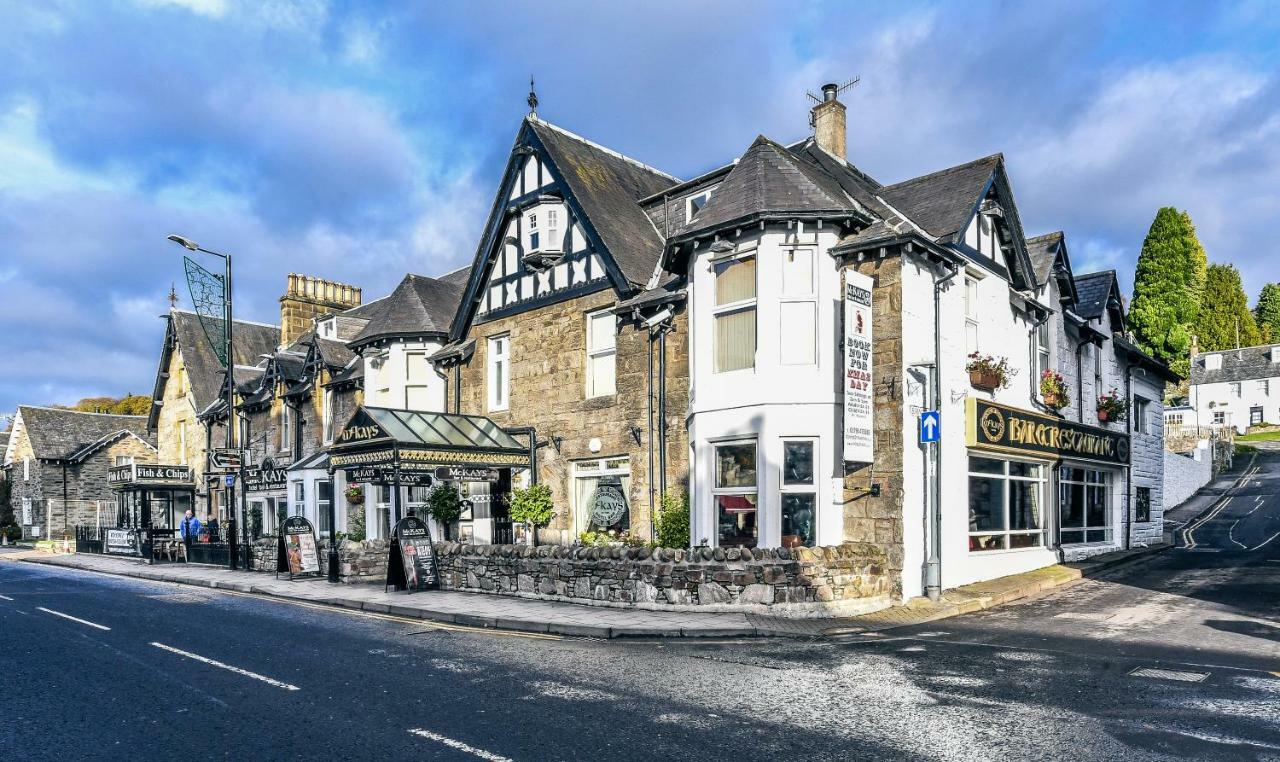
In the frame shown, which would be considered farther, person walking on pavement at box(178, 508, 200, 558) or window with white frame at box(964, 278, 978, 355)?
person walking on pavement at box(178, 508, 200, 558)

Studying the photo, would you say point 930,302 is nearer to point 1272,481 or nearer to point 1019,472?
point 1019,472

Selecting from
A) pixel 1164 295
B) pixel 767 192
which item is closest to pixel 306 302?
pixel 767 192

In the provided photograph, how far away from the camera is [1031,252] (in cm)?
2284

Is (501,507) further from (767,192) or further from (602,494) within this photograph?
(767,192)

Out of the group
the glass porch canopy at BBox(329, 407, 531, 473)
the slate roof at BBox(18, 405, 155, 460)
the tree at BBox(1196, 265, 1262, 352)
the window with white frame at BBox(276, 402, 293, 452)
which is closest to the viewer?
the glass porch canopy at BBox(329, 407, 531, 473)

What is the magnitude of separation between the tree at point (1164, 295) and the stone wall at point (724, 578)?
50.7 meters

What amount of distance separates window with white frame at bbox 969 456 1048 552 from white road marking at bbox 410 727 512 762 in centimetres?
1361

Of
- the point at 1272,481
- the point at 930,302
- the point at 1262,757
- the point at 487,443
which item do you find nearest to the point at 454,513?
the point at 487,443

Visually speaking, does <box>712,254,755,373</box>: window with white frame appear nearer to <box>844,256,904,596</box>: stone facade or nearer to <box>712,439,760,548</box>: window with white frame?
<box>712,439,760,548</box>: window with white frame

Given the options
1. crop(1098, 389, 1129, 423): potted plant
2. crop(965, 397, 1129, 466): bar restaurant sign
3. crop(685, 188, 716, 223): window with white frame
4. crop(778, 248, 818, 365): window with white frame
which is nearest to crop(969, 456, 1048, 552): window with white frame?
crop(965, 397, 1129, 466): bar restaurant sign

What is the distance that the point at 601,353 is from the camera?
2097 cm

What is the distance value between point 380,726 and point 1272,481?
185 ft

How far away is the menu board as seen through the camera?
18391 mm

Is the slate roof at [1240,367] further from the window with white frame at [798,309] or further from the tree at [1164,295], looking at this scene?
the window with white frame at [798,309]
